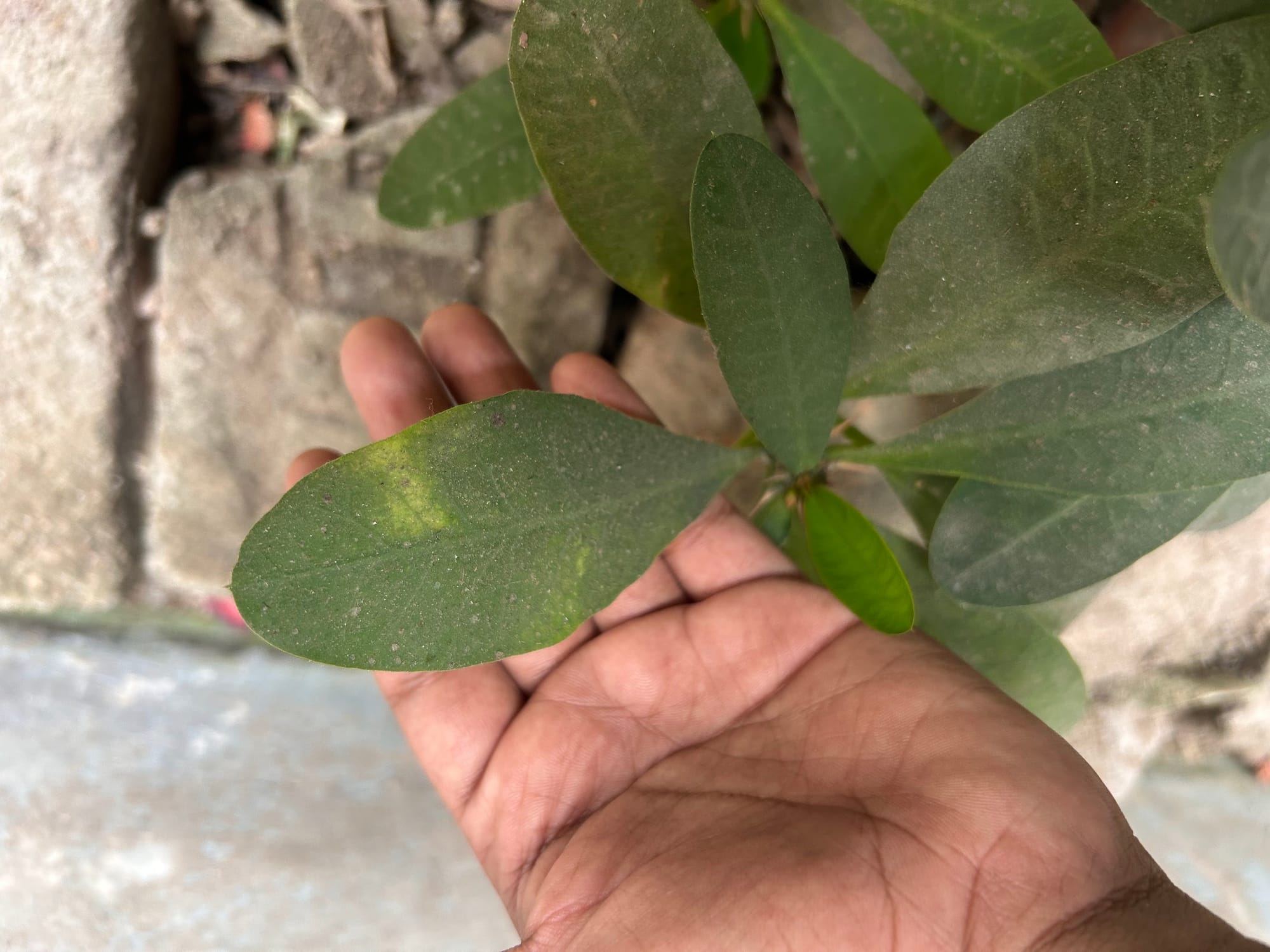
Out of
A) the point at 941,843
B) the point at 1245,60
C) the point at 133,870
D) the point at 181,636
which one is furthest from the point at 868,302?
the point at 133,870

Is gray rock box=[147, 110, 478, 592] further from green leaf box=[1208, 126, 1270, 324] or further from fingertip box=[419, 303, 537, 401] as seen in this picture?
green leaf box=[1208, 126, 1270, 324]

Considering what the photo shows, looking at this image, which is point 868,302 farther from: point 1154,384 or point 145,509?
point 145,509

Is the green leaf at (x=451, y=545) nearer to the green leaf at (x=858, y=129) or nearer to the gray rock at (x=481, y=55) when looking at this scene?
the green leaf at (x=858, y=129)

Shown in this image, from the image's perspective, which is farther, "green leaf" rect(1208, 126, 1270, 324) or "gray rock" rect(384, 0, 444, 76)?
"gray rock" rect(384, 0, 444, 76)

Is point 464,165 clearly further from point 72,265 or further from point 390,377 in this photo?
point 72,265

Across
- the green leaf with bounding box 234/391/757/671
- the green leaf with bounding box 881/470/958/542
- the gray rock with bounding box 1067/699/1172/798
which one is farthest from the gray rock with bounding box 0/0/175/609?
the gray rock with bounding box 1067/699/1172/798

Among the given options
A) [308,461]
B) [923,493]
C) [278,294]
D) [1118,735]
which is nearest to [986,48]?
[923,493]

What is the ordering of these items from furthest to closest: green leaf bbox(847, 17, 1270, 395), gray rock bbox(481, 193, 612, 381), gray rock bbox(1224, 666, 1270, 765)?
gray rock bbox(1224, 666, 1270, 765) < gray rock bbox(481, 193, 612, 381) < green leaf bbox(847, 17, 1270, 395)

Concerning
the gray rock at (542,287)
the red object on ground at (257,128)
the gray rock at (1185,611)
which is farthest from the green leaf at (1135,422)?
the red object on ground at (257,128)
